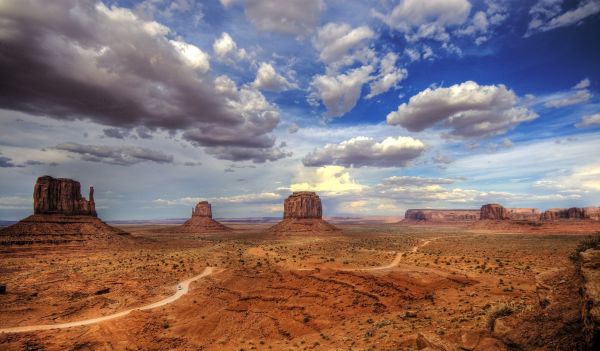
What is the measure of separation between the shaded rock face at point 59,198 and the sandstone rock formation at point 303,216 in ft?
249

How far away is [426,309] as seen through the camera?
25688 mm

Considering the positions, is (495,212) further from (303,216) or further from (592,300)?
(592,300)

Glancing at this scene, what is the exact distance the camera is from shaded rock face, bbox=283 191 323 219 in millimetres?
153250

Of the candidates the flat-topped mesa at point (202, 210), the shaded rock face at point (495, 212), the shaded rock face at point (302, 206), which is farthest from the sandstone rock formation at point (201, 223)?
the shaded rock face at point (495, 212)

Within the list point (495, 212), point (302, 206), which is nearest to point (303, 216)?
point (302, 206)

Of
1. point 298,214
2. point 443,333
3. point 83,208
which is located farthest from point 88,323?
point 298,214

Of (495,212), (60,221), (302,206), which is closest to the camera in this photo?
(60,221)

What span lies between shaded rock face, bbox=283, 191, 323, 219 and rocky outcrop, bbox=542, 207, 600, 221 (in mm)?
142204

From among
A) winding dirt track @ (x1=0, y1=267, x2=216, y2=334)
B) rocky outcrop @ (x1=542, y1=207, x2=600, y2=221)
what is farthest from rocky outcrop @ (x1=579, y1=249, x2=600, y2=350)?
rocky outcrop @ (x1=542, y1=207, x2=600, y2=221)

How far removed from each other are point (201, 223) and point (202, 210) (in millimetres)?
10806

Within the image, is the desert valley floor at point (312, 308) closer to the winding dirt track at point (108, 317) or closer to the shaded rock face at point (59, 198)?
the winding dirt track at point (108, 317)

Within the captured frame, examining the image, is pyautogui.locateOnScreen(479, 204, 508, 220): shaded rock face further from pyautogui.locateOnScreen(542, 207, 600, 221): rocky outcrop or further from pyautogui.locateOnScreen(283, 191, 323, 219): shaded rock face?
pyautogui.locateOnScreen(283, 191, 323, 219): shaded rock face

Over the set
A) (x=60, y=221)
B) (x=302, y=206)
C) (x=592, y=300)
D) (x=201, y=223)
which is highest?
(x=302, y=206)

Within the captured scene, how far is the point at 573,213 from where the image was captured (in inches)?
6909
